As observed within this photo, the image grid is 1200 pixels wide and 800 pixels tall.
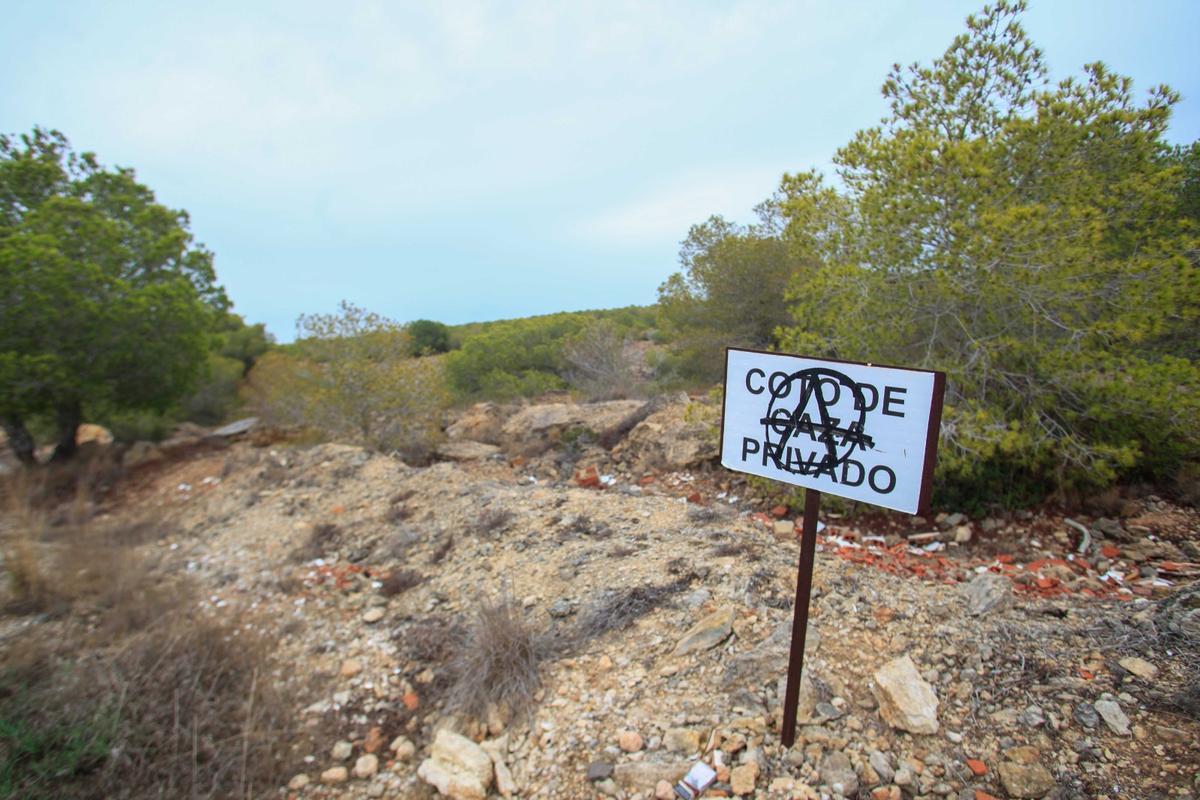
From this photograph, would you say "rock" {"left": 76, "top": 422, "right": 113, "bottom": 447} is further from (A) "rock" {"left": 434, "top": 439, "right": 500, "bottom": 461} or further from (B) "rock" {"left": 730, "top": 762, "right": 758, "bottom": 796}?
(B) "rock" {"left": 730, "top": 762, "right": 758, "bottom": 796}

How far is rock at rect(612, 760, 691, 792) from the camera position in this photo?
2389mm

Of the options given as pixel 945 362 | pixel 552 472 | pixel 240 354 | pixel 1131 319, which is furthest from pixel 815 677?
pixel 240 354

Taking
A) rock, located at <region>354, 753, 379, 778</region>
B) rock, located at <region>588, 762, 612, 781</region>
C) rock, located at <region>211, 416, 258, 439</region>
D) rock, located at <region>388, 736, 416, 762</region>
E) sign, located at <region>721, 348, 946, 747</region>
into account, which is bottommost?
rock, located at <region>211, 416, 258, 439</region>

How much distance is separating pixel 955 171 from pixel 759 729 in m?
4.53

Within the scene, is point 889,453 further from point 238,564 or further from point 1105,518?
point 238,564

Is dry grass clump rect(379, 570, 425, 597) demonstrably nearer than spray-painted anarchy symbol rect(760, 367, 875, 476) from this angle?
No

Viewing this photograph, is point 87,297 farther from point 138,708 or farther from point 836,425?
point 836,425

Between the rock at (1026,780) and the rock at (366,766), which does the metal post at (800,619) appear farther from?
the rock at (366,766)

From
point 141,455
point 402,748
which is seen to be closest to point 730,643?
point 402,748

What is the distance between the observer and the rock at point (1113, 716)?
2350 mm

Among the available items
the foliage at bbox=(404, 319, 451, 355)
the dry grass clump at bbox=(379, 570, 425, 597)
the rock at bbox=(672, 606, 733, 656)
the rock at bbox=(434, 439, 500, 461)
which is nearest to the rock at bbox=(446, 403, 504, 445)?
the rock at bbox=(434, 439, 500, 461)

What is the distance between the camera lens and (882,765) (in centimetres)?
232

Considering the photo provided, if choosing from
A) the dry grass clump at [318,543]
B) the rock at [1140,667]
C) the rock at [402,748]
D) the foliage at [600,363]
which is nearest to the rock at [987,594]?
the rock at [1140,667]

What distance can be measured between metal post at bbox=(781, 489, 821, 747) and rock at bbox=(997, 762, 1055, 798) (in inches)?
30.2
